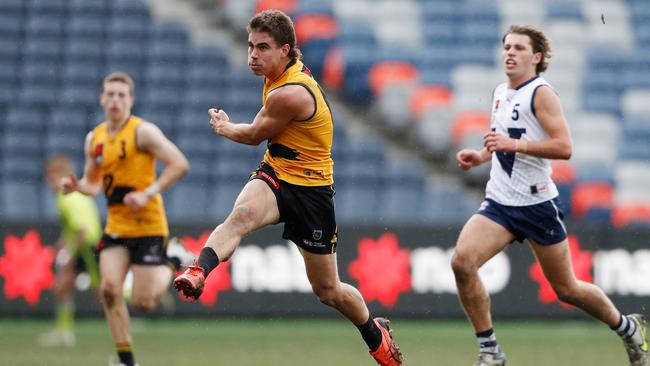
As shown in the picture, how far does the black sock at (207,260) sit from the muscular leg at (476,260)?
192 cm

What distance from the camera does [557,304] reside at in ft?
52.8

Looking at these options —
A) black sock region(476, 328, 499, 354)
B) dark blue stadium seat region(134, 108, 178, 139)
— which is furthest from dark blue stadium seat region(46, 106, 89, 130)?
black sock region(476, 328, 499, 354)

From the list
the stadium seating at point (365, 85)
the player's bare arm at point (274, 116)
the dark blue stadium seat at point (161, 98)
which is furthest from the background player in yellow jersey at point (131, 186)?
the dark blue stadium seat at point (161, 98)

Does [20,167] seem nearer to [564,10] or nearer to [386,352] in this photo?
[564,10]

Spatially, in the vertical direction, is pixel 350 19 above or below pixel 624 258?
above

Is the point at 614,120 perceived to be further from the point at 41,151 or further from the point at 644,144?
the point at 41,151

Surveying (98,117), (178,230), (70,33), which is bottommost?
(178,230)

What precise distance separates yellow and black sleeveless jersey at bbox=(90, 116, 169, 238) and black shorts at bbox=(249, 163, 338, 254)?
2153 mm

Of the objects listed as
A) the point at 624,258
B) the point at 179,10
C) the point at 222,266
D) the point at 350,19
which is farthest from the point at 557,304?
the point at 179,10

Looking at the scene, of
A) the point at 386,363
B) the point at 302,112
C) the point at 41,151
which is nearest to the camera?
the point at 302,112

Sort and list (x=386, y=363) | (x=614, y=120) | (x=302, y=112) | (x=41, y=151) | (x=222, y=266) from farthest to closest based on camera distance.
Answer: (x=614, y=120)
(x=41, y=151)
(x=222, y=266)
(x=386, y=363)
(x=302, y=112)

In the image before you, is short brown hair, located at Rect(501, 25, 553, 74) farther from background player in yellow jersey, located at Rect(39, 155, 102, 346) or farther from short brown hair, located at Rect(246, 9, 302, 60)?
background player in yellow jersey, located at Rect(39, 155, 102, 346)

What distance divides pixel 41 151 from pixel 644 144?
9.96 meters

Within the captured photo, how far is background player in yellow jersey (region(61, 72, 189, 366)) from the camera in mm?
10055
